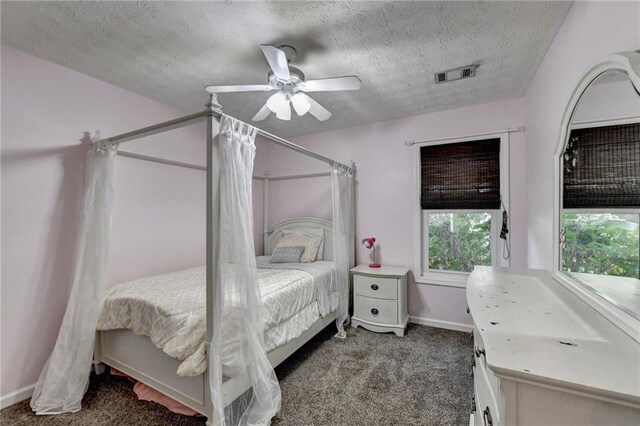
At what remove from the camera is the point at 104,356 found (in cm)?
204

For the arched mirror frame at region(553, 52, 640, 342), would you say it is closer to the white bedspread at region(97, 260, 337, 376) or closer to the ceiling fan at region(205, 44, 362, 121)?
the ceiling fan at region(205, 44, 362, 121)

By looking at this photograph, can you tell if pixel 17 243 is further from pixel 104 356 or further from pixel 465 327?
pixel 465 327

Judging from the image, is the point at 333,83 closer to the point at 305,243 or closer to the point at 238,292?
the point at 238,292

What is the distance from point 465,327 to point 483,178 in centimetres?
161

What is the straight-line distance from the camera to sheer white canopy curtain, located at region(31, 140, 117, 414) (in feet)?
5.72

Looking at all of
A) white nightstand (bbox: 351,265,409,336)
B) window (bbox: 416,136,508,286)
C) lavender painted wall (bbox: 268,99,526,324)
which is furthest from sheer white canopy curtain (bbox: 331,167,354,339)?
window (bbox: 416,136,508,286)

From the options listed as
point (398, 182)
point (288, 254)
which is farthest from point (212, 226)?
point (398, 182)

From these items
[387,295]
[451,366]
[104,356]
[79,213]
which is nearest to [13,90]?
[79,213]

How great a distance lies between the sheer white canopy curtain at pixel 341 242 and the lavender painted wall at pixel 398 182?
46 cm

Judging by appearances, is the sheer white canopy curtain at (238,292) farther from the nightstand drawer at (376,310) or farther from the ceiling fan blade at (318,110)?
the nightstand drawer at (376,310)

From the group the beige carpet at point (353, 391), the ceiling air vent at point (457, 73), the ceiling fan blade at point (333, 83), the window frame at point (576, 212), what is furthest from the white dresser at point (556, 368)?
the ceiling air vent at point (457, 73)

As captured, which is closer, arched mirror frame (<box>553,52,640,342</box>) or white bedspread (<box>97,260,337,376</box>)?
arched mirror frame (<box>553,52,640,342</box>)

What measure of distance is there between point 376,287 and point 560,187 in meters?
1.83

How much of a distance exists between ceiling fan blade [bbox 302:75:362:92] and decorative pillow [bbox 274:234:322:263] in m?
1.92
